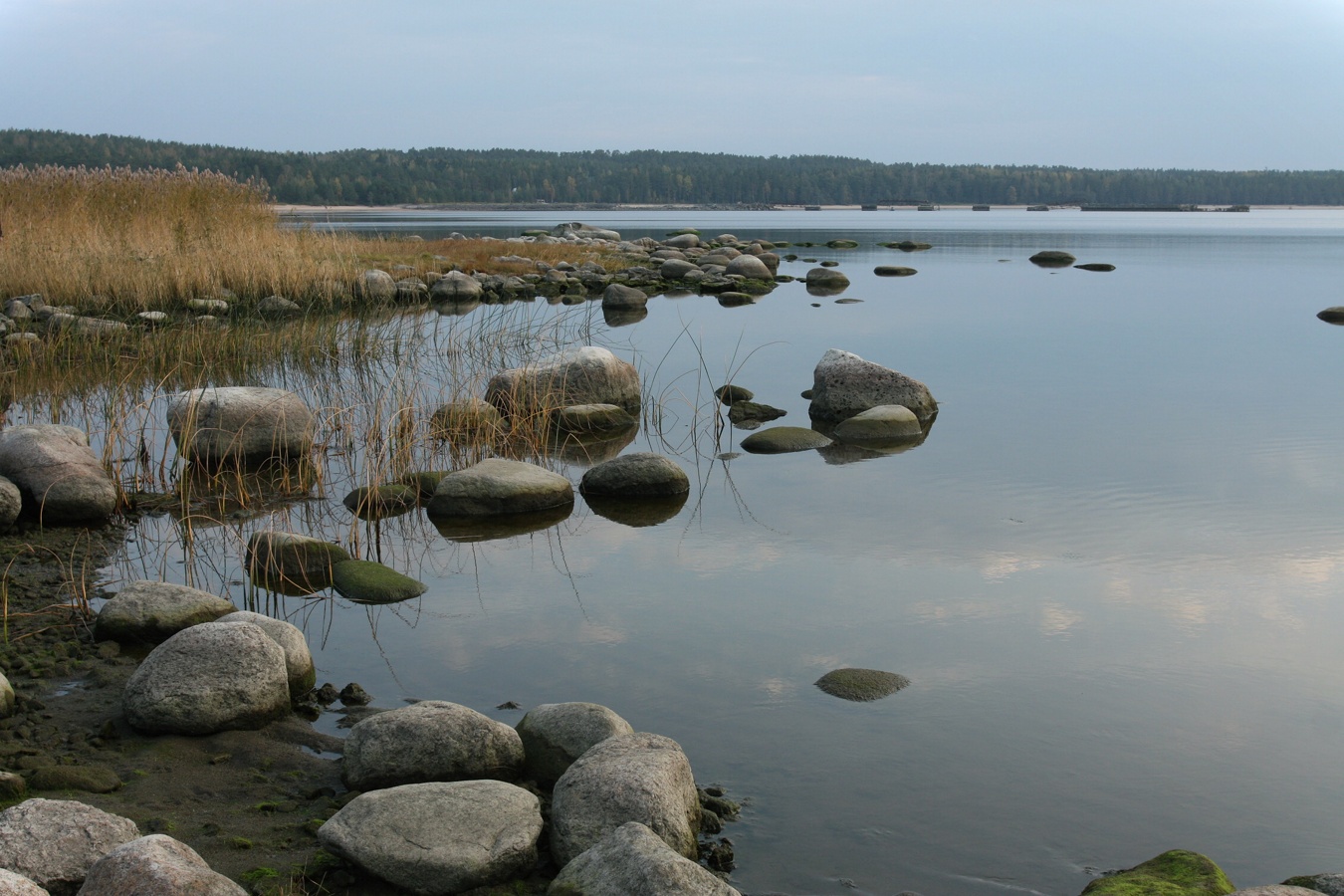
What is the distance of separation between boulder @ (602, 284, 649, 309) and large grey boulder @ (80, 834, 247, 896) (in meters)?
17.9

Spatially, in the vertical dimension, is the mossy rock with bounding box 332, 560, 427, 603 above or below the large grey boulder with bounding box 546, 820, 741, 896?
below

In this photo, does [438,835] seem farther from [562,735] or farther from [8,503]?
[8,503]

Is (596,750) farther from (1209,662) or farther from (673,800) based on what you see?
(1209,662)

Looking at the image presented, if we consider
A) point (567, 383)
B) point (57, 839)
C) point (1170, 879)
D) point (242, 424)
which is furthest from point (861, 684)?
point (567, 383)

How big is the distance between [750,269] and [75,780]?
23445 mm

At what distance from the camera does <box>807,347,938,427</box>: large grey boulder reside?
10508mm

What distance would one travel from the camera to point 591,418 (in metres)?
9.81

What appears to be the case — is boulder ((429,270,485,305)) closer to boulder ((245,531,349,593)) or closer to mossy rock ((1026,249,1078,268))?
boulder ((245,531,349,593))

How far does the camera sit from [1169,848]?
3.50m

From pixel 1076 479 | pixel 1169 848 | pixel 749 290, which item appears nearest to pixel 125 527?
pixel 1169 848

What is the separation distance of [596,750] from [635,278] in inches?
876

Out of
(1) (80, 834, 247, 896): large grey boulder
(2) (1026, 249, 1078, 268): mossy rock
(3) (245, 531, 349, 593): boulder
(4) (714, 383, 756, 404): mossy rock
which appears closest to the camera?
(1) (80, 834, 247, 896): large grey boulder

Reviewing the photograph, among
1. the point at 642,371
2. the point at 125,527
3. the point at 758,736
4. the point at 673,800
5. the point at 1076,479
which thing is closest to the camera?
the point at 673,800

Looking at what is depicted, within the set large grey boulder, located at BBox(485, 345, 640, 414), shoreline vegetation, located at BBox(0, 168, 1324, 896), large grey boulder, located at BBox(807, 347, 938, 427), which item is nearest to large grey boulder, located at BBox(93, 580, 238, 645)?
shoreline vegetation, located at BBox(0, 168, 1324, 896)
